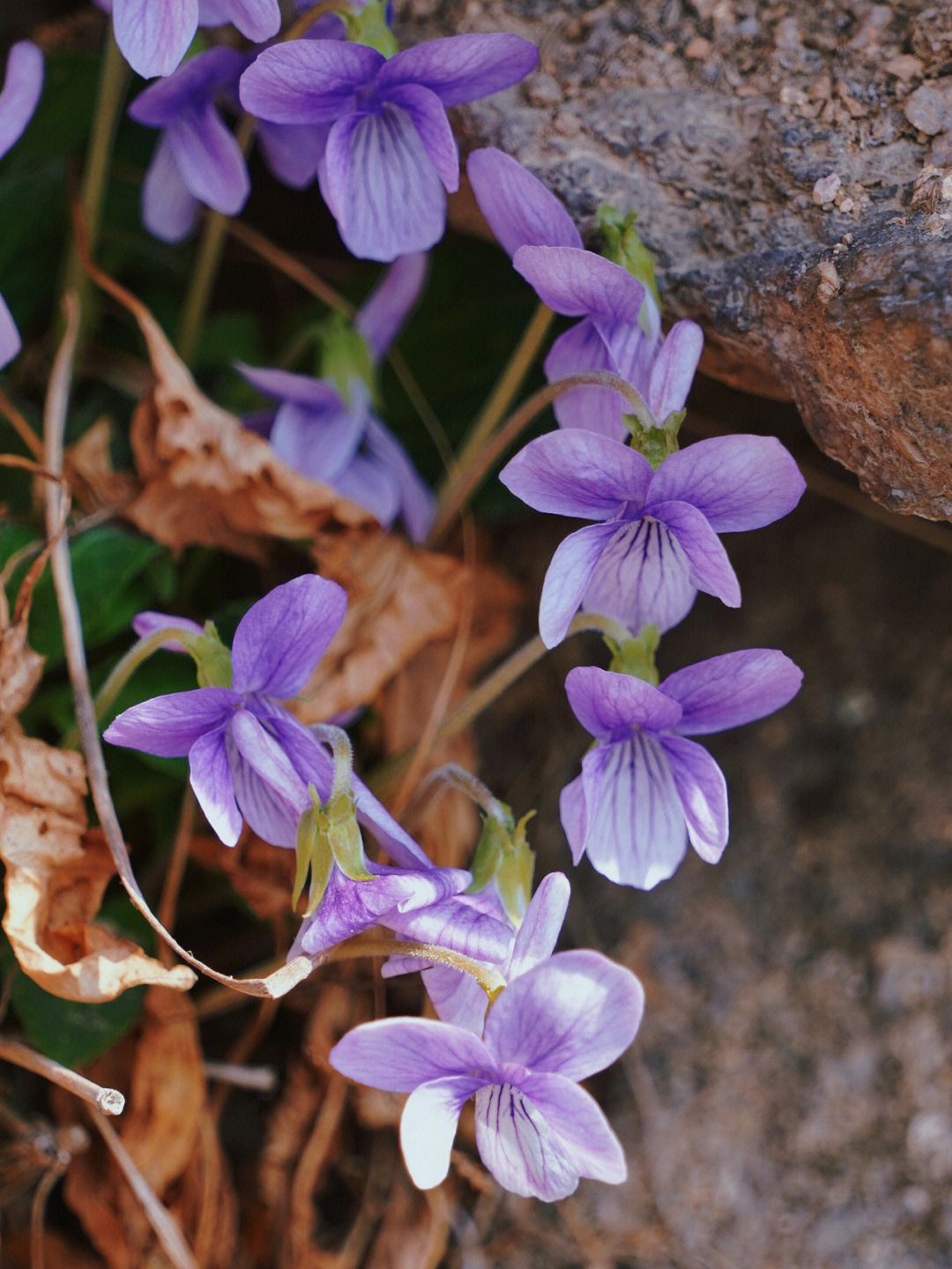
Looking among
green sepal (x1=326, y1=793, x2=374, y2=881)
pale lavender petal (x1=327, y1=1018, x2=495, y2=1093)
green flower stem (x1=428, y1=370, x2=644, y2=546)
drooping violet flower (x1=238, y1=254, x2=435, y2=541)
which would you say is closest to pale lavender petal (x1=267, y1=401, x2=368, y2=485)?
drooping violet flower (x1=238, y1=254, x2=435, y2=541)

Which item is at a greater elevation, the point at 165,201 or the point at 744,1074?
the point at 165,201

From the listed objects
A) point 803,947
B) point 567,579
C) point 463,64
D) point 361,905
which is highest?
point 463,64

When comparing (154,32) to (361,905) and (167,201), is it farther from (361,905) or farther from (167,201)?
(361,905)

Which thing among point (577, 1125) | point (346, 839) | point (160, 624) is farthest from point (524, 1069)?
point (160, 624)

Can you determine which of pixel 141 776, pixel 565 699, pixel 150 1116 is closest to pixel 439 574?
pixel 565 699

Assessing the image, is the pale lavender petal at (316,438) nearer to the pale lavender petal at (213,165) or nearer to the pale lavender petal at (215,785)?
the pale lavender petal at (213,165)

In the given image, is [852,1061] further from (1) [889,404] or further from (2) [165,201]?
(2) [165,201]

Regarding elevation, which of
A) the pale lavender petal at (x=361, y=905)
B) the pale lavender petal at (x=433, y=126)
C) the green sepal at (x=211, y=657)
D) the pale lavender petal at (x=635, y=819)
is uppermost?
the pale lavender petal at (x=433, y=126)

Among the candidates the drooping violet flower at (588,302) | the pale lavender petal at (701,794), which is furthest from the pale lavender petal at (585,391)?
the pale lavender petal at (701,794)
